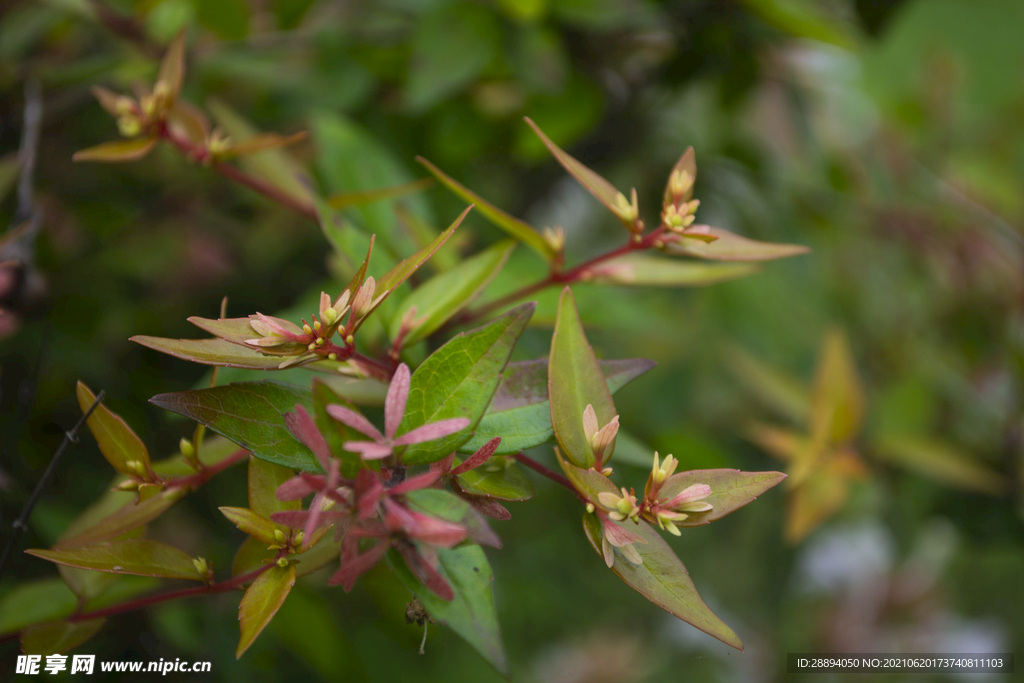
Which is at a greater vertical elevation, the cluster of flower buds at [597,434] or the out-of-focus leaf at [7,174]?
the cluster of flower buds at [597,434]

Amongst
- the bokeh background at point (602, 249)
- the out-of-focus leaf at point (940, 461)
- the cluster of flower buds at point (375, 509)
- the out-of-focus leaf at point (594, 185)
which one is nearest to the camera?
the cluster of flower buds at point (375, 509)

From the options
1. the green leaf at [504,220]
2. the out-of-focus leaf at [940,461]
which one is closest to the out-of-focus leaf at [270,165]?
the green leaf at [504,220]

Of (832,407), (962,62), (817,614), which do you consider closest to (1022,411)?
(832,407)

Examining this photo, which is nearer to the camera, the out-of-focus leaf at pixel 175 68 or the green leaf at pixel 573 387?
the green leaf at pixel 573 387

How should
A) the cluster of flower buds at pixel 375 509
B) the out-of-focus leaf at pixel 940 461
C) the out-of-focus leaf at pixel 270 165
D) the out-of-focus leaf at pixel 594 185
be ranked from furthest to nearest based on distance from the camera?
the out-of-focus leaf at pixel 940 461 < the out-of-focus leaf at pixel 270 165 < the out-of-focus leaf at pixel 594 185 < the cluster of flower buds at pixel 375 509

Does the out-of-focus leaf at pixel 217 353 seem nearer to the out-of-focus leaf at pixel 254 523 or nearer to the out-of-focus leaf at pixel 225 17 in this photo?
the out-of-focus leaf at pixel 254 523

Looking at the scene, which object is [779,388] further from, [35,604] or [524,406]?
[35,604]

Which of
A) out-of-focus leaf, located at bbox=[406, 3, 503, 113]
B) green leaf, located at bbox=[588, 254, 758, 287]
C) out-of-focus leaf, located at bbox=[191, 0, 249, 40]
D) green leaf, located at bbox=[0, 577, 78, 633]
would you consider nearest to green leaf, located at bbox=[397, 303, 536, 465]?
green leaf, located at bbox=[588, 254, 758, 287]

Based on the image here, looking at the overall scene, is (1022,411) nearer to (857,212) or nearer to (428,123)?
(857,212)

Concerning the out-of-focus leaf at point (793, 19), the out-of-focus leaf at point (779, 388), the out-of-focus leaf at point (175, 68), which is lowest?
the out-of-focus leaf at point (779, 388)
